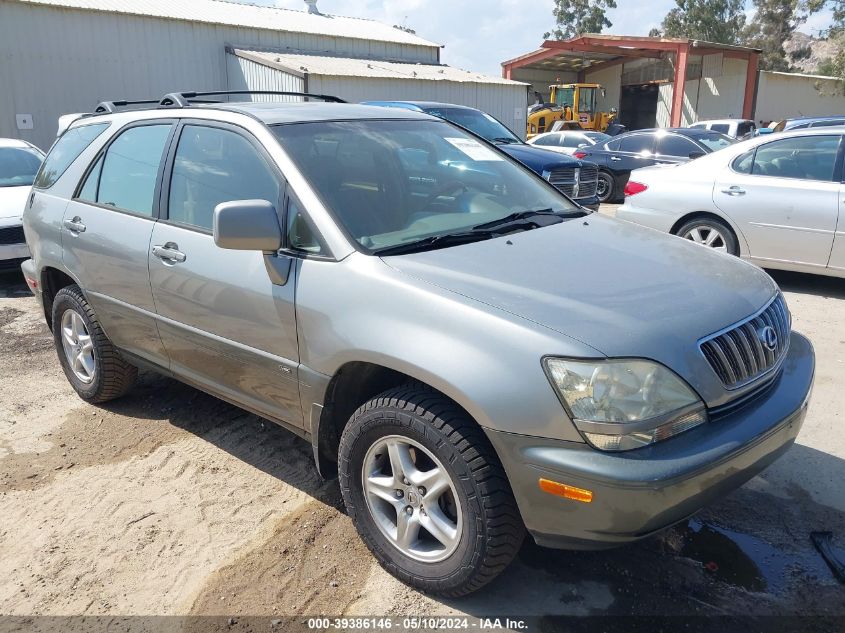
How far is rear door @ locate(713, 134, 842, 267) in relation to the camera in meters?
6.36

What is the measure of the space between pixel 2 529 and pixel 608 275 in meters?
2.99

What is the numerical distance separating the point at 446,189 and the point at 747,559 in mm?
2119

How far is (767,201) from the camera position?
21.8ft

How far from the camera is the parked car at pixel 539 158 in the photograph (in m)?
9.87

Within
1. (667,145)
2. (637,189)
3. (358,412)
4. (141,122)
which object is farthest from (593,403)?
(667,145)

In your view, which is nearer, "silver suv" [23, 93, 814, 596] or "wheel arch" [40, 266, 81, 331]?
"silver suv" [23, 93, 814, 596]

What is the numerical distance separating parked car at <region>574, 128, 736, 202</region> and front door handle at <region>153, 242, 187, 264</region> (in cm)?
1065

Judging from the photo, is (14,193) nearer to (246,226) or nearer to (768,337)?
(246,226)

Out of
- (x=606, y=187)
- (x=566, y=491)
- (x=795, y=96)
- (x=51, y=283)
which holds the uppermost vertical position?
(x=795, y=96)

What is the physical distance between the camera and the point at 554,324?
7.67ft

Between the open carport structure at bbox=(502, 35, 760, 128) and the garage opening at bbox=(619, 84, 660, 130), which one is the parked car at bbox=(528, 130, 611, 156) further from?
the garage opening at bbox=(619, 84, 660, 130)

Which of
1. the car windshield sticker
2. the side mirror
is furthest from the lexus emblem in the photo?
the side mirror

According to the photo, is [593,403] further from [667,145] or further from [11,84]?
[11,84]

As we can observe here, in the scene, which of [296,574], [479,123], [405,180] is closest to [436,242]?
[405,180]
